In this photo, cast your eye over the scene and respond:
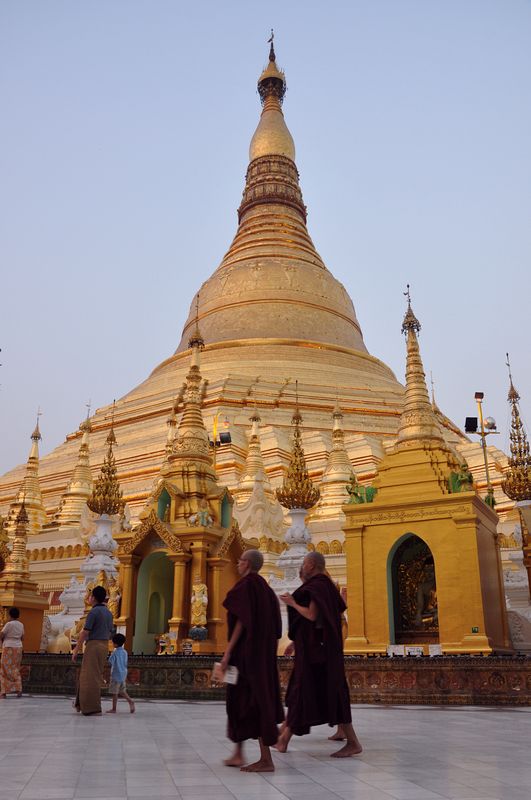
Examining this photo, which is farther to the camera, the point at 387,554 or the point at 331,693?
the point at 387,554

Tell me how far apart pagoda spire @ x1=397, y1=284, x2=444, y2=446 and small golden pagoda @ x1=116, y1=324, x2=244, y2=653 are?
150 inches

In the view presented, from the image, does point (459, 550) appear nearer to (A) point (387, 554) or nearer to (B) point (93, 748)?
(A) point (387, 554)

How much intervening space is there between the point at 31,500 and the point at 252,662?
26644mm

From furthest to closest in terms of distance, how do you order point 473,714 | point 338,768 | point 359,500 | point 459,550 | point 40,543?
point 40,543 → point 359,500 → point 459,550 → point 473,714 → point 338,768

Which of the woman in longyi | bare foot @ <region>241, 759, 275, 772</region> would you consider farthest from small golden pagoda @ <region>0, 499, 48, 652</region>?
bare foot @ <region>241, 759, 275, 772</region>

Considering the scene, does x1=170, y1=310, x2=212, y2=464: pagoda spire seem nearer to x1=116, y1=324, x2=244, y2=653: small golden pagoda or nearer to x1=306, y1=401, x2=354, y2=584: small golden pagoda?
x1=116, y1=324, x2=244, y2=653: small golden pagoda

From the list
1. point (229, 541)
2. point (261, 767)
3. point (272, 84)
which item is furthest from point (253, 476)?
point (272, 84)

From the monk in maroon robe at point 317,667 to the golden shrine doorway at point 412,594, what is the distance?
6.76 meters

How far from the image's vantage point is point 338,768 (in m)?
4.39

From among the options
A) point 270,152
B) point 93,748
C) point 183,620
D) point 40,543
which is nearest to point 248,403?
point 40,543

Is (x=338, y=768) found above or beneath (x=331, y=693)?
beneath

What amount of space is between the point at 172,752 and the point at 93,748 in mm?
588

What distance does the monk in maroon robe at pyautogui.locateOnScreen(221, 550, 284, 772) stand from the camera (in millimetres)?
4570

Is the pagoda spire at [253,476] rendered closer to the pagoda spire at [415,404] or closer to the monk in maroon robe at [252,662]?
the pagoda spire at [415,404]
